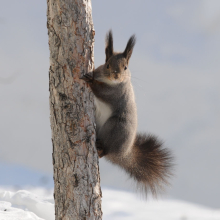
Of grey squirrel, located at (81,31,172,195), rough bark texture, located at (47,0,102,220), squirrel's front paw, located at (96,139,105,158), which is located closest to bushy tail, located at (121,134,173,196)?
grey squirrel, located at (81,31,172,195)

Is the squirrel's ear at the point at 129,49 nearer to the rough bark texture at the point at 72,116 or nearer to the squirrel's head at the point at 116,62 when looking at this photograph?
the squirrel's head at the point at 116,62

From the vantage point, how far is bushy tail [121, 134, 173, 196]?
350 cm

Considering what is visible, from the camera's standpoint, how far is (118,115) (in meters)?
3.17

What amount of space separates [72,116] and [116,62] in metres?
0.73

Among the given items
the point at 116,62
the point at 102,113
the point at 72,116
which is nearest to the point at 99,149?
the point at 102,113

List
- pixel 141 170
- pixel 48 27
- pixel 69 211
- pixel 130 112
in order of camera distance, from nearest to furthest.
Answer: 1. pixel 69 211
2. pixel 48 27
3. pixel 130 112
4. pixel 141 170

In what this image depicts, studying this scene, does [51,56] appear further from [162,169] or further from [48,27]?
[162,169]

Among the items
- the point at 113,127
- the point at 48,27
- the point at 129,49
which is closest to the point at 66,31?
the point at 48,27

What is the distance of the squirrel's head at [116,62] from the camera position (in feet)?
9.77

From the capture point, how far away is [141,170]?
3512mm

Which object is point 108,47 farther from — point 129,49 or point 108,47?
point 129,49

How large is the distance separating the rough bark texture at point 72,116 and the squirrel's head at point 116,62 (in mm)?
220

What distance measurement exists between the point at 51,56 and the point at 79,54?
30cm

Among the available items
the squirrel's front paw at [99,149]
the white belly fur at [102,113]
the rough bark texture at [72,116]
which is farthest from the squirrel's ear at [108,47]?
the squirrel's front paw at [99,149]
